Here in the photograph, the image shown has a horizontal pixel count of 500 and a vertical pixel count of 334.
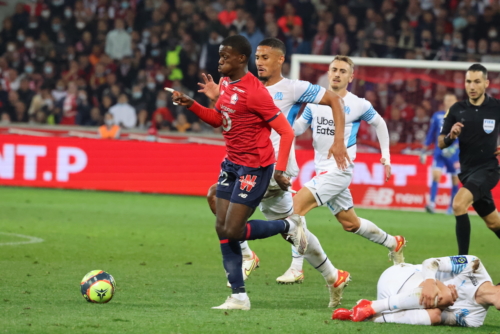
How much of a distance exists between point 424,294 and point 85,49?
19.1 m

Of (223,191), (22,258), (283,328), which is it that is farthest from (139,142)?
(283,328)

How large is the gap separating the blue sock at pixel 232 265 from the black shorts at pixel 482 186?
3.57 m

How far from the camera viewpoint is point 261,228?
6.21m

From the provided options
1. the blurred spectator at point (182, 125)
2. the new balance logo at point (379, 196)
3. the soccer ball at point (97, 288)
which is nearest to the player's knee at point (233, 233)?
the soccer ball at point (97, 288)

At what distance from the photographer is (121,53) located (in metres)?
22.7

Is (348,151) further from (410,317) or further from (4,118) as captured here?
(4,118)

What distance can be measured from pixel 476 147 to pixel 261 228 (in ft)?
12.2

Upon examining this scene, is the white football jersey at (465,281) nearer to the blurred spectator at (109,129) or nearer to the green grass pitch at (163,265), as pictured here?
the green grass pitch at (163,265)

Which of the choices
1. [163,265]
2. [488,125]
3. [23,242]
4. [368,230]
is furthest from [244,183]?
[23,242]

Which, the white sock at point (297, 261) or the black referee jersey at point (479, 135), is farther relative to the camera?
the black referee jersey at point (479, 135)

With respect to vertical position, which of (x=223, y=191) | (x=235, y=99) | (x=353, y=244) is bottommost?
(x=353, y=244)

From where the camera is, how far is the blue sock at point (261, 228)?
614cm

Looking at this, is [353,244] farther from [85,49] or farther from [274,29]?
[85,49]

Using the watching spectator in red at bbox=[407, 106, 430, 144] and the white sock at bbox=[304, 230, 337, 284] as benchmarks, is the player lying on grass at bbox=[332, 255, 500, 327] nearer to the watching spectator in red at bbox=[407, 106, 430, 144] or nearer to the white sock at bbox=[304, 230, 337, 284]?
the white sock at bbox=[304, 230, 337, 284]
